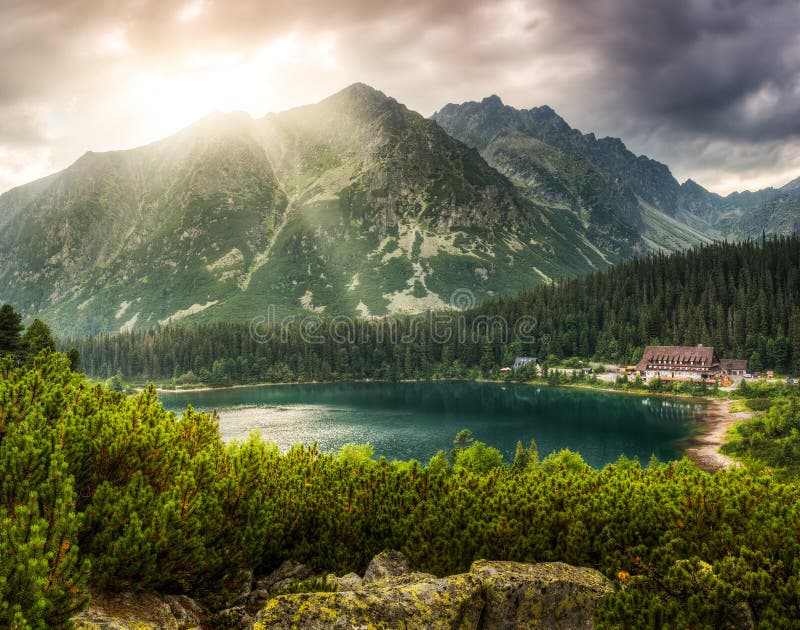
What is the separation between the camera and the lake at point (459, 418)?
92.1 meters

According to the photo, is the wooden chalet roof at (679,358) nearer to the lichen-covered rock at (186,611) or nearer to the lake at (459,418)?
the lake at (459,418)

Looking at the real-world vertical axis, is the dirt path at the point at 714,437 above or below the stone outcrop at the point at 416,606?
below

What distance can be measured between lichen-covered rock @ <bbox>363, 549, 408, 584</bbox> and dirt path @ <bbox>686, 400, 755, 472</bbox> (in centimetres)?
5965

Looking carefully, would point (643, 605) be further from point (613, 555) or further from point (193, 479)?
point (193, 479)

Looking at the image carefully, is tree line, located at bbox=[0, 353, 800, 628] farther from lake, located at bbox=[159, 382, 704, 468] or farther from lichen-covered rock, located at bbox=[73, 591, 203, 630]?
lake, located at bbox=[159, 382, 704, 468]

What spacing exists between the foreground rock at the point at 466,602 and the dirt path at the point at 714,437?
6046 cm

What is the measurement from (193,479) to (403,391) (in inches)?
6570

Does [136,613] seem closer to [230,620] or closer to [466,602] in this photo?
[230,620]

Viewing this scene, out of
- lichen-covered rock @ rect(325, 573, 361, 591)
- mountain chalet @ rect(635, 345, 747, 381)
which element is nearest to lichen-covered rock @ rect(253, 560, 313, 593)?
lichen-covered rock @ rect(325, 573, 361, 591)

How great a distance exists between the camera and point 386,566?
579 inches

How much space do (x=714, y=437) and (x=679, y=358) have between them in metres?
74.6

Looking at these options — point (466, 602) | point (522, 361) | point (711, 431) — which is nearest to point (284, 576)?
point (466, 602)

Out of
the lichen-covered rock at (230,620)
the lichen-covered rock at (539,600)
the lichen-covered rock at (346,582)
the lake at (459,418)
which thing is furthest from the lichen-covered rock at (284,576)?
the lake at (459,418)

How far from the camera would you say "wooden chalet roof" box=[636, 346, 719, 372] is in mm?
152375
